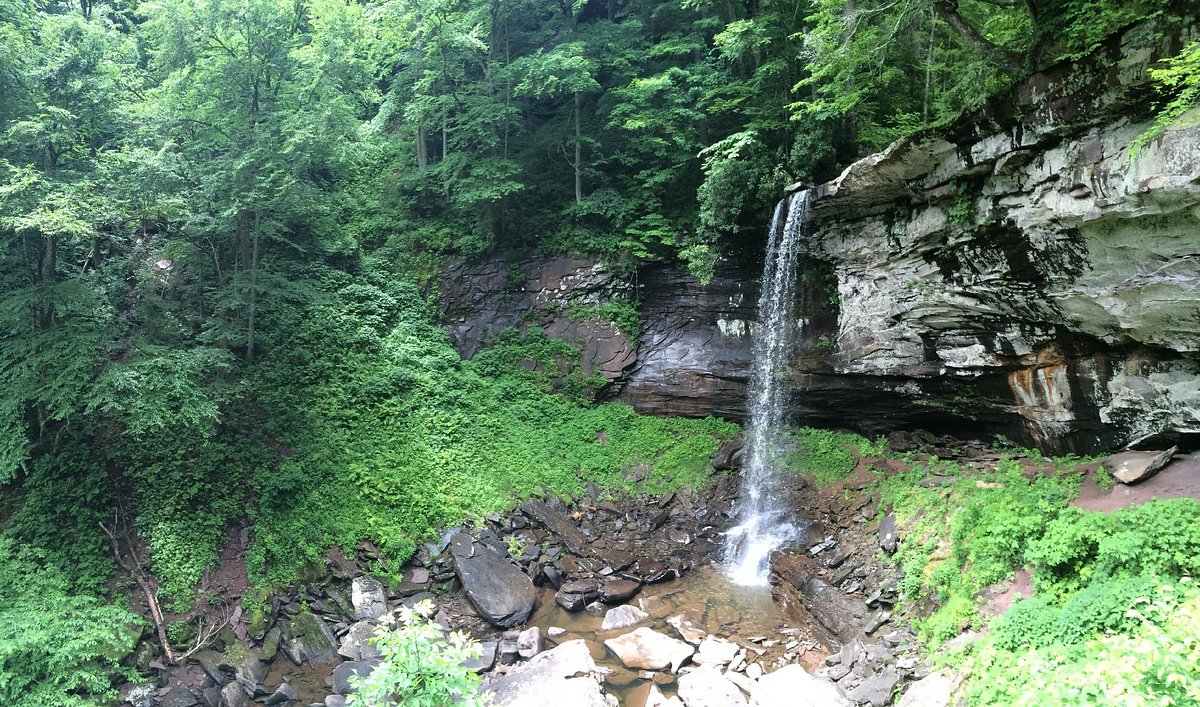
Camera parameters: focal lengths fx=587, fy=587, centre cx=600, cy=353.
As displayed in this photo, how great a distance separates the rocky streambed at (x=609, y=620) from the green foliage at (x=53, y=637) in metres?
0.63

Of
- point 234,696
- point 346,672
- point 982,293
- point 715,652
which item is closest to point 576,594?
point 715,652

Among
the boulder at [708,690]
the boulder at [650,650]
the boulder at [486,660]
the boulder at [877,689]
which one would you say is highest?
the boulder at [877,689]

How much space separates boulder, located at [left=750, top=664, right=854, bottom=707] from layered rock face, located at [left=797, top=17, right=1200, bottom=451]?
19.8 feet

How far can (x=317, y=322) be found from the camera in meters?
→ 13.7

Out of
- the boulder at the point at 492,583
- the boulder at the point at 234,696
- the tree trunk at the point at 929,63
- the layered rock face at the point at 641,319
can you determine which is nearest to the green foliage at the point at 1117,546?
the tree trunk at the point at 929,63

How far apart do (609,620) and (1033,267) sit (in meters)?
8.69

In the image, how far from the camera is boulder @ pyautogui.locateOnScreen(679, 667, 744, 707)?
25.0ft

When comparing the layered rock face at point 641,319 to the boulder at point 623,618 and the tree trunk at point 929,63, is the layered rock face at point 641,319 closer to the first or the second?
the tree trunk at point 929,63

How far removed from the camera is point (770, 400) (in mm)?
14078

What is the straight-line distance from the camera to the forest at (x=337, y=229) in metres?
Answer: 9.05

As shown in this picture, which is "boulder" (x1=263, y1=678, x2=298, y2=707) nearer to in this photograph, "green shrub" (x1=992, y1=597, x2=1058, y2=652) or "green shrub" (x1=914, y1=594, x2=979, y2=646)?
"green shrub" (x1=914, y1=594, x2=979, y2=646)

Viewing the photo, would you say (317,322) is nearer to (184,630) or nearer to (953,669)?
(184,630)

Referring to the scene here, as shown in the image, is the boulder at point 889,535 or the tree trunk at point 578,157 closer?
the boulder at point 889,535

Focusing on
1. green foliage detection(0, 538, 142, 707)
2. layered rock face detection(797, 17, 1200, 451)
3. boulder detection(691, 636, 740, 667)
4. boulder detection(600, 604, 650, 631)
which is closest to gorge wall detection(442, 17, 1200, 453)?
layered rock face detection(797, 17, 1200, 451)
